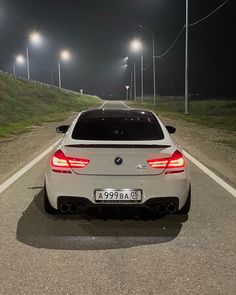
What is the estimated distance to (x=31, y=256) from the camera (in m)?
4.79

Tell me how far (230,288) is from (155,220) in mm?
2255

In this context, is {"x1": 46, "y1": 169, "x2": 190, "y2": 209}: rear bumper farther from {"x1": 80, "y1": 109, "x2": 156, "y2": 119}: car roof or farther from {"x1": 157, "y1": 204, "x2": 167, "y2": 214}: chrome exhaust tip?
{"x1": 80, "y1": 109, "x2": 156, "y2": 119}: car roof

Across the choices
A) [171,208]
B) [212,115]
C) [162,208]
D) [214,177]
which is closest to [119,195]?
[162,208]

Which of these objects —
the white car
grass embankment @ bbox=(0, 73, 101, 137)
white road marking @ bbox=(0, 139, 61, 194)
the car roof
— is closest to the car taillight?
the white car

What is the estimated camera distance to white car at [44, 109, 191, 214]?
216 inches

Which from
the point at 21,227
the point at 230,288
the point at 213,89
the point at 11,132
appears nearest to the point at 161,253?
the point at 230,288

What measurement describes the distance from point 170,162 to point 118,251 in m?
1.26

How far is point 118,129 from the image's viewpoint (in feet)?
20.7

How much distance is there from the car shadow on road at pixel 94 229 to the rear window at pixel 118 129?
100cm

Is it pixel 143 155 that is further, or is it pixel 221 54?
pixel 221 54

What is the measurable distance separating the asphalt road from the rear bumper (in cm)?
41

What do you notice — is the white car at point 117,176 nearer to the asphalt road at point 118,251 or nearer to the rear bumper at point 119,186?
the rear bumper at point 119,186

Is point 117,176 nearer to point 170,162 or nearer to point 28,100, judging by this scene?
point 170,162

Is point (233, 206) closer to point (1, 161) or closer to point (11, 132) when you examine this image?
point (1, 161)
